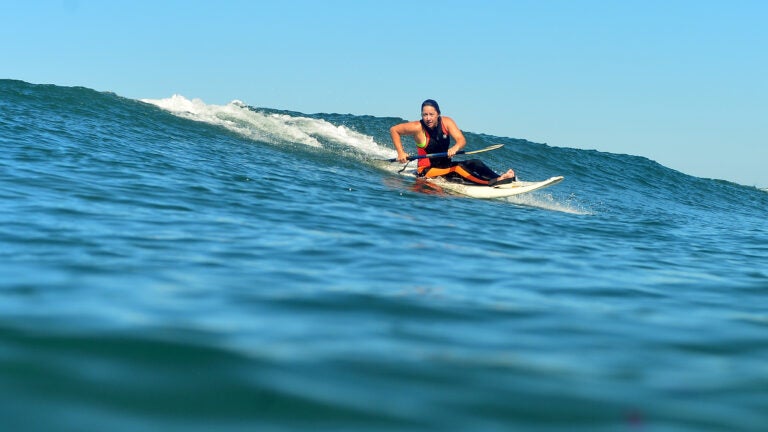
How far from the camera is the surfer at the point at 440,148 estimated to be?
39.4 feet

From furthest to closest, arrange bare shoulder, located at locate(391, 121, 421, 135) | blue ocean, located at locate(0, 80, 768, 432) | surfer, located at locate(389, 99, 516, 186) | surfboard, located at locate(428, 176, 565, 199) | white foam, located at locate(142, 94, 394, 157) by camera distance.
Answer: white foam, located at locate(142, 94, 394, 157)
bare shoulder, located at locate(391, 121, 421, 135)
surfer, located at locate(389, 99, 516, 186)
surfboard, located at locate(428, 176, 565, 199)
blue ocean, located at locate(0, 80, 768, 432)

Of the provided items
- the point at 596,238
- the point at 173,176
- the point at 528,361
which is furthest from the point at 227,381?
the point at 173,176

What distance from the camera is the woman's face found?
12.0 metres

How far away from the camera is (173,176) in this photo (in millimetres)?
9148

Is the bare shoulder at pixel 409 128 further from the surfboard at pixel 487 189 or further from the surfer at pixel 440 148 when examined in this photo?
the surfboard at pixel 487 189

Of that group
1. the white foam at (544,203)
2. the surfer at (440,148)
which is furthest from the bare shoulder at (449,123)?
the white foam at (544,203)

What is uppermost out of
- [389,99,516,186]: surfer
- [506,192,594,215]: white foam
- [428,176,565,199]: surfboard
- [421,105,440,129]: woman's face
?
[421,105,440,129]: woman's face

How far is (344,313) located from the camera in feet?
12.0

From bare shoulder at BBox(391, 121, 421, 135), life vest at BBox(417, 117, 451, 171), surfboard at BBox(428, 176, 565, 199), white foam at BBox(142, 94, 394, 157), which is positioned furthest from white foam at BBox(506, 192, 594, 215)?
white foam at BBox(142, 94, 394, 157)

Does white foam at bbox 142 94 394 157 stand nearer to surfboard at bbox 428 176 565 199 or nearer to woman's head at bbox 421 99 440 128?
woman's head at bbox 421 99 440 128

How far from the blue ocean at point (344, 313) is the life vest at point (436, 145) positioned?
2.76m

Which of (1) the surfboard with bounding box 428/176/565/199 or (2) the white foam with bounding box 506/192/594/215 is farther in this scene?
(1) the surfboard with bounding box 428/176/565/199

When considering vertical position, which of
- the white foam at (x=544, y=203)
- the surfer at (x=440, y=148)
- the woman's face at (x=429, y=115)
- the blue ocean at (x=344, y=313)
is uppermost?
the woman's face at (x=429, y=115)

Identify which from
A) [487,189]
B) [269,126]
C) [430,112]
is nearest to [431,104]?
[430,112]
